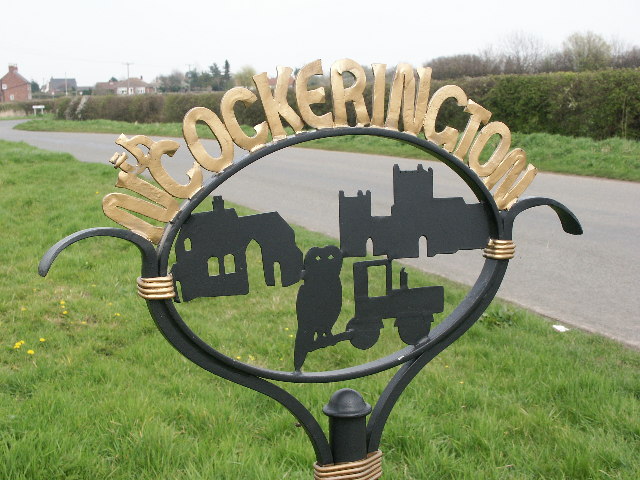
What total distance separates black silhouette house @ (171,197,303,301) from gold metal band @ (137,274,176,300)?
0.03 m

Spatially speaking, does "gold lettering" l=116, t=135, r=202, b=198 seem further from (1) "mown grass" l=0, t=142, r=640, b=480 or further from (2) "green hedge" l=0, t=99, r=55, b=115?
(2) "green hedge" l=0, t=99, r=55, b=115

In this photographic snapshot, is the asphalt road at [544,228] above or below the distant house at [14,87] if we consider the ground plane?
below

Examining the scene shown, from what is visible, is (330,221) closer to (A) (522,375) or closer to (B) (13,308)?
(B) (13,308)

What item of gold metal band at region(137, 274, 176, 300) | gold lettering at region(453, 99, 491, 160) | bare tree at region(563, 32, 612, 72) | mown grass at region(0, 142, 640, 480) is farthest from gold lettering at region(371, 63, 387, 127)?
bare tree at region(563, 32, 612, 72)

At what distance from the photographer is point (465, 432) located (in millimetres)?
2721

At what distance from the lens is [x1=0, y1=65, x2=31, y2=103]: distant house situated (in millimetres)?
83875

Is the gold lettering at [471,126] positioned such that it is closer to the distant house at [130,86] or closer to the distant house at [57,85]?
the distant house at [130,86]

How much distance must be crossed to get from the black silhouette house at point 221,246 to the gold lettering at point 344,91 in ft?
0.92

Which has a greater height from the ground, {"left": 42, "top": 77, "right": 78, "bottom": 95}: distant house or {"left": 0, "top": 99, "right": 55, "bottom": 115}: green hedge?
{"left": 42, "top": 77, "right": 78, "bottom": 95}: distant house

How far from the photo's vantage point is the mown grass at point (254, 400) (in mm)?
2480

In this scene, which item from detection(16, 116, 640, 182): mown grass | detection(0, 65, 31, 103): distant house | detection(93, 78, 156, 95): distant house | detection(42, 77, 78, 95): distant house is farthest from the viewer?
detection(42, 77, 78, 95): distant house

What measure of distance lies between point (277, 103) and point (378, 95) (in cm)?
25

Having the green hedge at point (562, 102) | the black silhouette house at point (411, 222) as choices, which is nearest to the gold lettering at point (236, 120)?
the black silhouette house at point (411, 222)

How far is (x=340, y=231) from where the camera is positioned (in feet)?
5.56
